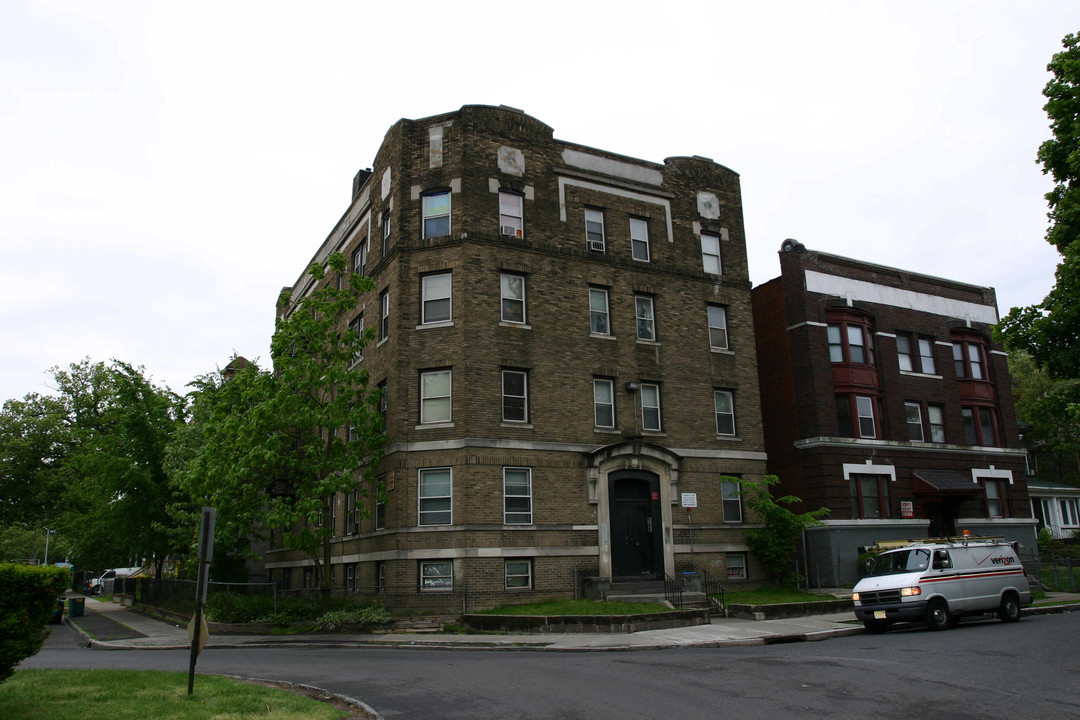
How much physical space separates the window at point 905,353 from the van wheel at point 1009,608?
46.6ft

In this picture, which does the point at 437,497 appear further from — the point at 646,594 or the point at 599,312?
the point at 599,312

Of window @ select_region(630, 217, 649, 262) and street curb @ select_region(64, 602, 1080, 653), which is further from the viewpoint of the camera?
window @ select_region(630, 217, 649, 262)

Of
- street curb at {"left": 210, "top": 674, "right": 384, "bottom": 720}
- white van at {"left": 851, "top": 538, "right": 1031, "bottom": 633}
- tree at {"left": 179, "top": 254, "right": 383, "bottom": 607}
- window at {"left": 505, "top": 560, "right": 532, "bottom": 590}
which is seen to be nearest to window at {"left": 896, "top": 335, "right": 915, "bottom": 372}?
white van at {"left": 851, "top": 538, "right": 1031, "bottom": 633}

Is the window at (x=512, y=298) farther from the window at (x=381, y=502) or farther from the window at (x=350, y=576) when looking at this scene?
the window at (x=350, y=576)

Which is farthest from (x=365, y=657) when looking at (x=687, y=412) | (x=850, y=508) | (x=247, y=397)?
(x=850, y=508)

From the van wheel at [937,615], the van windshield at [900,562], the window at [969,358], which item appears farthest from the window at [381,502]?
the window at [969,358]

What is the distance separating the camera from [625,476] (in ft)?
81.8

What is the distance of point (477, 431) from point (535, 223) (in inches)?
284

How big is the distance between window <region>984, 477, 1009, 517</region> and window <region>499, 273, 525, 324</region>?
2150 centimetres

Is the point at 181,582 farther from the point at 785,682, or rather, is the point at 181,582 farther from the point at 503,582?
the point at 785,682

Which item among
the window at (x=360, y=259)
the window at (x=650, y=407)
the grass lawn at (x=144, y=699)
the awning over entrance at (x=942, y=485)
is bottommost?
the grass lawn at (x=144, y=699)

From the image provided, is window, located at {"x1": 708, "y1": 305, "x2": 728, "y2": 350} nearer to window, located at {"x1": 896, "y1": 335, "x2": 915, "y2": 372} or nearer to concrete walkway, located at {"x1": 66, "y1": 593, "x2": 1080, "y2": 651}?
window, located at {"x1": 896, "y1": 335, "x2": 915, "y2": 372}

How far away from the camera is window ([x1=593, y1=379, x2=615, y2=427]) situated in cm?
2553

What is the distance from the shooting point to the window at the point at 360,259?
2961 cm
